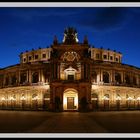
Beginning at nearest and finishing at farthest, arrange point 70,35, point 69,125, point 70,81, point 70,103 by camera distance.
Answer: point 69,125 < point 70,81 < point 70,103 < point 70,35

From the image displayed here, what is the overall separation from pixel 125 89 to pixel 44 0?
51220mm

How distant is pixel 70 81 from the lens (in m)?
60.4

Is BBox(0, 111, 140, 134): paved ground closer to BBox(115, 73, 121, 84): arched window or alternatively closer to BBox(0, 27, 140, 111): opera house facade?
BBox(0, 27, 140, 111): opera house facade

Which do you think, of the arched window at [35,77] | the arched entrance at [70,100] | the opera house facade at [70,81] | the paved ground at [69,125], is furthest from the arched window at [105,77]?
the paved ground at [69,125]

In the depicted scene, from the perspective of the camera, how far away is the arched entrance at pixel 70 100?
62562 mm

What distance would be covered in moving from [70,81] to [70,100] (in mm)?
4772

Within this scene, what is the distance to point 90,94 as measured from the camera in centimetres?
6088

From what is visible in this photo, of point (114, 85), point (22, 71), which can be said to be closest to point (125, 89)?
point (114, 85)

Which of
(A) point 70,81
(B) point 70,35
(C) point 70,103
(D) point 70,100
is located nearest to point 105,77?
(D) point 70,100

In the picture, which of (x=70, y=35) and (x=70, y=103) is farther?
(x=70, y=35)

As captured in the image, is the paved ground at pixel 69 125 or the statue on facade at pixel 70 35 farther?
the statue on facade at pixel 70 35

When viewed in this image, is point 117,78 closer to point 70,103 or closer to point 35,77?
point 70,103

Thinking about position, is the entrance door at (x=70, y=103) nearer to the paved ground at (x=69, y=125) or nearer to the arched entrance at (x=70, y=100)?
the arched entrance at (x=70, y=100)

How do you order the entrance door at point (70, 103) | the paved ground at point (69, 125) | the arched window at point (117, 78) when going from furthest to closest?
the arched window at point (117, 78) → the entrance door at point (70, 103) → the paved ground at point (69, 125)
